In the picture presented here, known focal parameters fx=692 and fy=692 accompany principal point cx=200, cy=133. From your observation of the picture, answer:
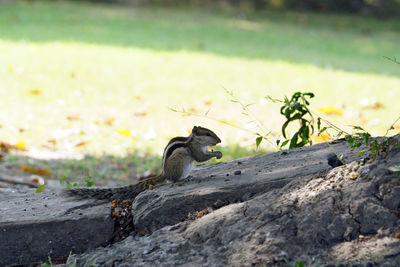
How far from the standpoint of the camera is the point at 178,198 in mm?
3914

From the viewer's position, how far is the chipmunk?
4.29 meters

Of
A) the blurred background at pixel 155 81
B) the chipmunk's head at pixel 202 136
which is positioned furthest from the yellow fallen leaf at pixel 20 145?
the chipmunk's head at pixel 202 136

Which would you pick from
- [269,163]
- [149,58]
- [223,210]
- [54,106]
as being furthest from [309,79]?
[223,210]

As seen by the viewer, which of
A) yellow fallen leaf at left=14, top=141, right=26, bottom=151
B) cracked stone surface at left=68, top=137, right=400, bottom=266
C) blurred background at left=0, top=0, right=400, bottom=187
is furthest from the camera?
blurred background at left=0, top=0, right=400, bottom=187

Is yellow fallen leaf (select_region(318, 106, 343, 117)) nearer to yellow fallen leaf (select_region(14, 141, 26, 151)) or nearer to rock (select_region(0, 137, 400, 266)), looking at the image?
yellow fallen leaf (select_region(14, 141, 26, 151))

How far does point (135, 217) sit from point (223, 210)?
559 mm

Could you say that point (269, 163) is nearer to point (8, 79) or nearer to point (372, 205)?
point (372, 205)

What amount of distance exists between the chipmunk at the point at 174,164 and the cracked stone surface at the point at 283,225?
0.32 meters

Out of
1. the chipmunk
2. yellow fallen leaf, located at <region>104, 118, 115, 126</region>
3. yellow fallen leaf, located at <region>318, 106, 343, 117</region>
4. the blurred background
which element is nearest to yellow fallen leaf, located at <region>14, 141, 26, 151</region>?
the blurred background

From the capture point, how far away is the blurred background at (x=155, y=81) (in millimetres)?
7098

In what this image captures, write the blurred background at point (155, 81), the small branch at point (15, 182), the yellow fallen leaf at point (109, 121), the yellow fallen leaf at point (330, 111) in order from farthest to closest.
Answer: the yellow fallen leaf at point (330, 111) < the yellow fallen leaf at point (109, 121) < the blurred background at point (155, 81) < the small branch at point (15, 182)

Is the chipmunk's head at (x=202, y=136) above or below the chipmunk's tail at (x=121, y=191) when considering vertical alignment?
above

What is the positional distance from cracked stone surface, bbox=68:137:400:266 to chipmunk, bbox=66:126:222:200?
32 cm

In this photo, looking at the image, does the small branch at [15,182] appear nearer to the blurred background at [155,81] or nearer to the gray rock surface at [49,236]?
the blurred background at [155,81]
